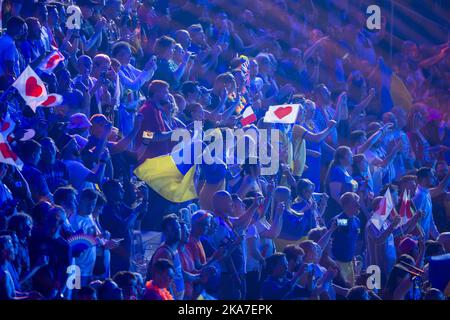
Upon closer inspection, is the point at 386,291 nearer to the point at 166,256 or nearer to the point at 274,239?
the point at 274,239

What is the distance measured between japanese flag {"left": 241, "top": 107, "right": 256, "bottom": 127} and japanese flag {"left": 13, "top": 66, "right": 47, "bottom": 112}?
1532mm

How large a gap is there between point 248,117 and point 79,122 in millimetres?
1371

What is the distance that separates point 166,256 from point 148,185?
29.2 inches

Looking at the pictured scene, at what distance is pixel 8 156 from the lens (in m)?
5.73

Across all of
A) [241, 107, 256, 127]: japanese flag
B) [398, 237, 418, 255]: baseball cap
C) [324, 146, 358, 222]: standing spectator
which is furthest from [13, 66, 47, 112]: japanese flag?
[398, 237, 418, 255]: baseball cap

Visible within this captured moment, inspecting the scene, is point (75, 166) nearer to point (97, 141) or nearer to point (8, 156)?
point (97, 141)

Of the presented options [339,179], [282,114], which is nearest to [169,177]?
[282,114]

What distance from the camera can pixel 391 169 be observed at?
7141 millimetres

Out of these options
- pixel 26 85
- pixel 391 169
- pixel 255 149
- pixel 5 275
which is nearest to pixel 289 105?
pixel 255 149

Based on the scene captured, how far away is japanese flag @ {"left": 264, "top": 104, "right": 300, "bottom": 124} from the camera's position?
6750 millimetres

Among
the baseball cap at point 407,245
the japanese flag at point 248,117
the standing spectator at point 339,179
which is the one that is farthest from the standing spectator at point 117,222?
the baseball cap at point 407,245
